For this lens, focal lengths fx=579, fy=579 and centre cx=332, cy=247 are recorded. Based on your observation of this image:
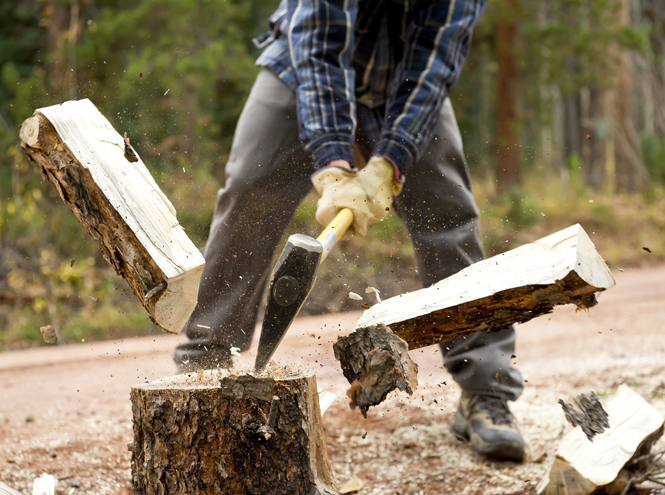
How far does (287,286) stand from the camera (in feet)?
5.23

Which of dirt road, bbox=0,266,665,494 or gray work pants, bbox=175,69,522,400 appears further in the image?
gray work pants, bbox=175,69,522,400

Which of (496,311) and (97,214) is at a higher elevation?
(97,214)

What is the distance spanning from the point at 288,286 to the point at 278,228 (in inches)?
22.5

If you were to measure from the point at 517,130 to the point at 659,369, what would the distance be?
20.3ft

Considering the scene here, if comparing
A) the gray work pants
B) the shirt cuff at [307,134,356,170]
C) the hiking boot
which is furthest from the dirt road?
the shirt cuff at [307,134,356,170]

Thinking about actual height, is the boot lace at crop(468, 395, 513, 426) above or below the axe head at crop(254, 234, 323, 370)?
below

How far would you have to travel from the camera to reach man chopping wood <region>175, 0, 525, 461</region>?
2.02 m

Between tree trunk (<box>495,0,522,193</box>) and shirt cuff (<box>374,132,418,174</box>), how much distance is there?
21.9 feet

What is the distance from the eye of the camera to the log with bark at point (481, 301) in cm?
136

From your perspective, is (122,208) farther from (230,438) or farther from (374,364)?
(374,364)

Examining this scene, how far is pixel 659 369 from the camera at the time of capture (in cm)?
290

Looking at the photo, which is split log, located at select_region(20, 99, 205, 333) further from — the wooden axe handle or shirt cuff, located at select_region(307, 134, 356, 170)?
shirt cuff, located at select_region(307, 134, 356, 170)

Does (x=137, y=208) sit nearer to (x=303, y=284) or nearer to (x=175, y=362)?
(x=303, y=284)

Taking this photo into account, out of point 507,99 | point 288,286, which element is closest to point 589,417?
point 288,286
